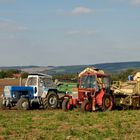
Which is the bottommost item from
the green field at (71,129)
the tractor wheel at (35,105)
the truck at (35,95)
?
the green field at (71,129)

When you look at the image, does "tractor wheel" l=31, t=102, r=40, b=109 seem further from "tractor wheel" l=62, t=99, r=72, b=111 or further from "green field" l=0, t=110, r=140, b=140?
"green field" l=0, t=110, r=140, b=140

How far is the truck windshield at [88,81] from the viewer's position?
25859 millimetres

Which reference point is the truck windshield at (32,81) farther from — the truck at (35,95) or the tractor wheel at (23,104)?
the tractor wheel at (23,104)

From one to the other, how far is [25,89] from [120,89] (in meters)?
5.50

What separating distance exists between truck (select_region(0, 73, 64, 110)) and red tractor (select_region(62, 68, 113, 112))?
6.80 feet

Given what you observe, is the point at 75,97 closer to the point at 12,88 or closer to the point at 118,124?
the point at 12,88

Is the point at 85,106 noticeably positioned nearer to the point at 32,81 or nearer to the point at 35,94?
the point at 35,94

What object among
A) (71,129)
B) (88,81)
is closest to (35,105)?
(88,81)

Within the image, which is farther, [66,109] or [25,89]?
[25,89]

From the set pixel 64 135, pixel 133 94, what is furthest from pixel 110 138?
pixel 133 94

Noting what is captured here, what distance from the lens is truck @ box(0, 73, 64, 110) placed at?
92.1 ft

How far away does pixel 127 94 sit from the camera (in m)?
27.9

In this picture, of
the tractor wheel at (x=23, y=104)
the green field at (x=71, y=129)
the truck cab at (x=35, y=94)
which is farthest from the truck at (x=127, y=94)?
the green field at (x=71, y=129)

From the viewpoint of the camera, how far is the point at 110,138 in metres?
14.0
